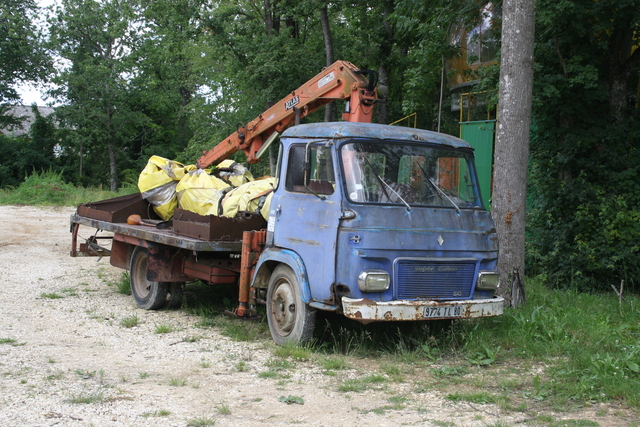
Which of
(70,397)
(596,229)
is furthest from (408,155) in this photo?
(596,229)

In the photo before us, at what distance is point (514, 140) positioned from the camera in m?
8.27

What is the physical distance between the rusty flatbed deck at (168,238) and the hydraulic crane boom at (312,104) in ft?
7.64

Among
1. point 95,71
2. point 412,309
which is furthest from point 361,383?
point 95,71

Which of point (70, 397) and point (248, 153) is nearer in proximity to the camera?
point (70, 397)

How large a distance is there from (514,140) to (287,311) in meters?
3.80

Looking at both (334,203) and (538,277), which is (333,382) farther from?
(538,277)

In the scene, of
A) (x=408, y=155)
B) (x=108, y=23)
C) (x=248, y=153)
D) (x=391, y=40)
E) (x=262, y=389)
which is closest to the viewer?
(x=262, y=389)

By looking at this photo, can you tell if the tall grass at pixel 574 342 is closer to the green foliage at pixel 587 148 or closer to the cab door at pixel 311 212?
the cab door at pixel 311 212

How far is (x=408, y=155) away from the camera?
6691mm

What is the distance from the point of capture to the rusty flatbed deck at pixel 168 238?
750 cm

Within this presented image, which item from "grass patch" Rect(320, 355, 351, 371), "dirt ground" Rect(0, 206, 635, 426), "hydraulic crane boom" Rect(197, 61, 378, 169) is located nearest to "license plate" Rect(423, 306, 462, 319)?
"dirt ground" Rect(0, 206, 635, 426)

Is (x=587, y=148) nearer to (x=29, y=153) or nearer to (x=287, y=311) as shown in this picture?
(x=287, y=311)

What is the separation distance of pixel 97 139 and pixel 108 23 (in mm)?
6202

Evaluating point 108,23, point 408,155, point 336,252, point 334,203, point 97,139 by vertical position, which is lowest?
point 336,252
